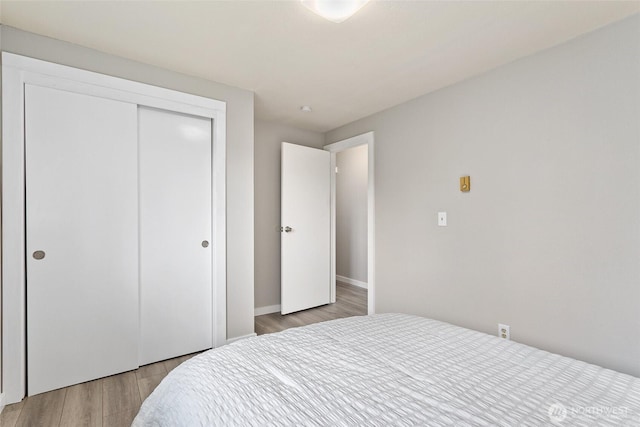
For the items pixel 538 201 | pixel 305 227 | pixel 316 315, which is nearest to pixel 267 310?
pixel 316 315

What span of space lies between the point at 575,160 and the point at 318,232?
262 cm

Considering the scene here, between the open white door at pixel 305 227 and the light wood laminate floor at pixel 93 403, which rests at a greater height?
the open white door at pixel 305 227

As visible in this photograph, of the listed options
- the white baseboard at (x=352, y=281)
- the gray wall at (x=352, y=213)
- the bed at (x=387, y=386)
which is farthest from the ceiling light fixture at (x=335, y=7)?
the white baseboard at (x=352, y=281)

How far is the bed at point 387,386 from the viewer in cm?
86

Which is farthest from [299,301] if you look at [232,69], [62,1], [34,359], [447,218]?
[62,1]

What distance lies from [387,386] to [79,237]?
2184mm

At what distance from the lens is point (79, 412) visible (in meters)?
1.72

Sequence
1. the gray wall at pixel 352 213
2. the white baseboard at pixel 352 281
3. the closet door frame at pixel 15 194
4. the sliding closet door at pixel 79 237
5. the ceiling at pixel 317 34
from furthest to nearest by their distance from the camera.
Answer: the gray wall at pixel 352 213 < the white baseboard at pixel 352 281 < the sliding closet door at pixel 79 237 < the closet door frame at pixel 15 194 < the ceiling at pixel 317 34

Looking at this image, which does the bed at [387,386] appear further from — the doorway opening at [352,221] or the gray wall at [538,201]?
the doorway opening at [352,221]

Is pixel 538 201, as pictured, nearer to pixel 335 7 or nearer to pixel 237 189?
pixel 335 7

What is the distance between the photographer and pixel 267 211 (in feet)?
11.8

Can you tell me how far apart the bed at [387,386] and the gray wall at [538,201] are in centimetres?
81

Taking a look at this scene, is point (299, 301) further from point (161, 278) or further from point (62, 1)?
point (62, 1)

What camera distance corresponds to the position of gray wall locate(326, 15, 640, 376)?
166 centimetres
